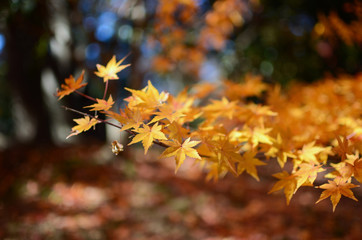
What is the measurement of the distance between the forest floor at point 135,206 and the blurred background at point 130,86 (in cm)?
2

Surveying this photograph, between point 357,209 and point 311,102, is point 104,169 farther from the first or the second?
point 357,209

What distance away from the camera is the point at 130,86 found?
4.18m

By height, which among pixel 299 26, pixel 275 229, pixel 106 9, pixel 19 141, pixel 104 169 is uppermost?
pixel 106 9

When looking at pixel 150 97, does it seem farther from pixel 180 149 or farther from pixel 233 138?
pixel 233 138

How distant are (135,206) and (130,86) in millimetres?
2105

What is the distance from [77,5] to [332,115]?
14.1ft

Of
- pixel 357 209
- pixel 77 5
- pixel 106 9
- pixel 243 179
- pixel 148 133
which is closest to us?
pixel 148 133

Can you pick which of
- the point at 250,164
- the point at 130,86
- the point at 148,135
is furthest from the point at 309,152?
the point at 130,86

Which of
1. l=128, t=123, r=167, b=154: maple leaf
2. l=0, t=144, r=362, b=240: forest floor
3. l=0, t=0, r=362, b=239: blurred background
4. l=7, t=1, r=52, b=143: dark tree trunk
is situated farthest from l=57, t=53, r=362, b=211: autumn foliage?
l=7, t=1, r=52, b=143: dark tree trunk

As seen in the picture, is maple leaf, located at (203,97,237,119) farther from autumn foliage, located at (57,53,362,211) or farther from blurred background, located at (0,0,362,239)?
blurred background, located at (0,0,362,239)

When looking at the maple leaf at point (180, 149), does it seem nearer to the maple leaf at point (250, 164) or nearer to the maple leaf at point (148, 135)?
the maple leaf at point (148, 135)

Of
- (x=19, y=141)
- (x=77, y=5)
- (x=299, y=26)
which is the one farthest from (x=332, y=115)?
(x=19, y=141)

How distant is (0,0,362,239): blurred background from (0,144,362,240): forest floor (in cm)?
2

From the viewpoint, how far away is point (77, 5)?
4.03 m
